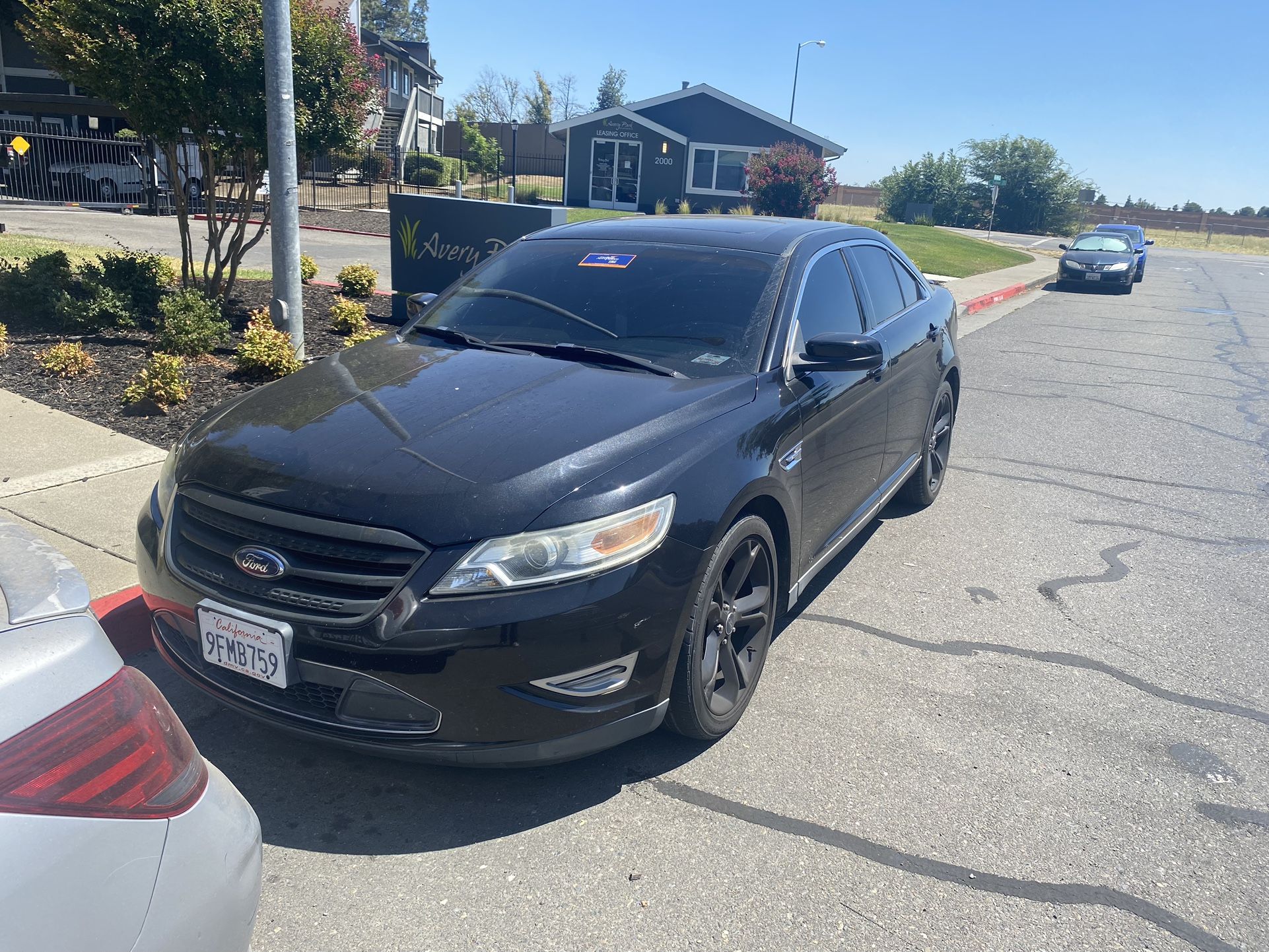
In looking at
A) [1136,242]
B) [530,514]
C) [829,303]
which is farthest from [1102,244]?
[530,514]

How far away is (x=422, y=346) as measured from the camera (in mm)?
4215

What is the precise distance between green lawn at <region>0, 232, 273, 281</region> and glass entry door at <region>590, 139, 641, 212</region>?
88.8 feet

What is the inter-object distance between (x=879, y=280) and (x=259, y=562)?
3.77 metres

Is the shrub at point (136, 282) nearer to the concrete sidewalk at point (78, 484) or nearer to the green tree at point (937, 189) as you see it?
the concrete sidewalk at point (78, 484)

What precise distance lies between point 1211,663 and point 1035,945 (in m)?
2.30

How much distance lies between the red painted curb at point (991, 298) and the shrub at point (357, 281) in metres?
10.9

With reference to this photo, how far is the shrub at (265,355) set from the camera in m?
7.19

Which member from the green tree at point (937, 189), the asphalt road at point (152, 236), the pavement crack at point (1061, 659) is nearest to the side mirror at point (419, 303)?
the pavement crack at point (1061, 659)

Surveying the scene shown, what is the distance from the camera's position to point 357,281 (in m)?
10.8

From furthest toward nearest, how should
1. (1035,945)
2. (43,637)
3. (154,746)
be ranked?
(1035,945) < (154,746) < (43,637)

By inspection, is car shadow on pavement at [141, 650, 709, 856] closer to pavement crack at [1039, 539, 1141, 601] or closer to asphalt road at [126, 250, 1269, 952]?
asphalt road at [126, 250, 1269, 952]

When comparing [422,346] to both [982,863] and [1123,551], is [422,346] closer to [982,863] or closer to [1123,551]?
[982,863]

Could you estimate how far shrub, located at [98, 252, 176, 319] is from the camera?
28.0 ft

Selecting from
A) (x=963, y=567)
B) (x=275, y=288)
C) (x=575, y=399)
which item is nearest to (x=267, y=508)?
(x=575, y=399)
